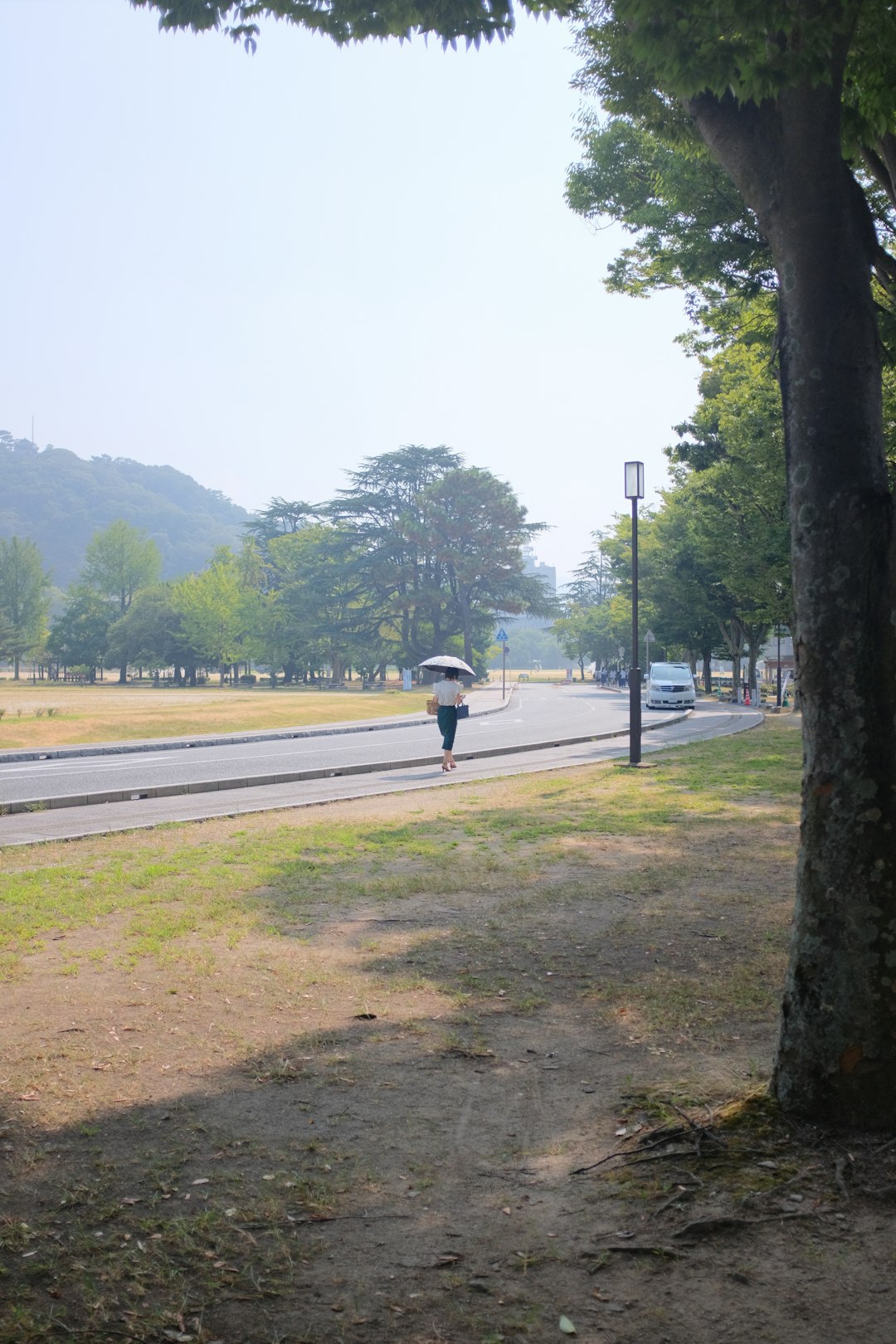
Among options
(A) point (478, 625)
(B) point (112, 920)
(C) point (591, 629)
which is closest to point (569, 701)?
(A) point (478, 625)

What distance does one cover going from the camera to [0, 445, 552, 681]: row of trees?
251 feet

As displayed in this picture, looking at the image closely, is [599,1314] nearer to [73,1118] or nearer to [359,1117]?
[359,1117]

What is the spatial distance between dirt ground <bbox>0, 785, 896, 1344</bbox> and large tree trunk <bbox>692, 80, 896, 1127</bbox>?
307 mm

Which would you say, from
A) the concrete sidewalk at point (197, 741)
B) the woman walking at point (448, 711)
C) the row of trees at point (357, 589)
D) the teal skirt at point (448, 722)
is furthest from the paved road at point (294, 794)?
the row of trees at point (357, 589)

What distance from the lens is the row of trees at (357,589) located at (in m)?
Answer: 76.5

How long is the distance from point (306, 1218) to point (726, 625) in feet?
187

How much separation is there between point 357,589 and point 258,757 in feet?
193

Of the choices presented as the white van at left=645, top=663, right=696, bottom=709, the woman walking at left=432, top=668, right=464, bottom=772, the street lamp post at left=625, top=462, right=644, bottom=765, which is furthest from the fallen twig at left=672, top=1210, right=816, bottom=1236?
the white van at left=645, top=663, right=696, bottom=709

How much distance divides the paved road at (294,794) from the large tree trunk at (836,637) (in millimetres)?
8576

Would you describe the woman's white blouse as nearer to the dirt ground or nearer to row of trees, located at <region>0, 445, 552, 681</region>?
the dirt ground

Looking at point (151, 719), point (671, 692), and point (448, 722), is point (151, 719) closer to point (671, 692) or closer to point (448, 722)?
point (448, 722)

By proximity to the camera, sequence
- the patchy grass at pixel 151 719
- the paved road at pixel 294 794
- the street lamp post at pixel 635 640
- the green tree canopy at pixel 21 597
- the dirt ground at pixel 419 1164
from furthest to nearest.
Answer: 1. the green tree canopy at pixel 21 597
2. the patchy grass at pixel 151 719
3. the street lamp post at pixel 635 640
4. the paved road at pixel 294 794
5. the dirt ground at pixel 419 1164

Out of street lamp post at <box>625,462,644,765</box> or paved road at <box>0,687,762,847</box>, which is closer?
paved road at <box>0,687,762,847</box>

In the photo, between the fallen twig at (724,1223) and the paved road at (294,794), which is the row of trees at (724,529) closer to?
the paved road at (294,794)
